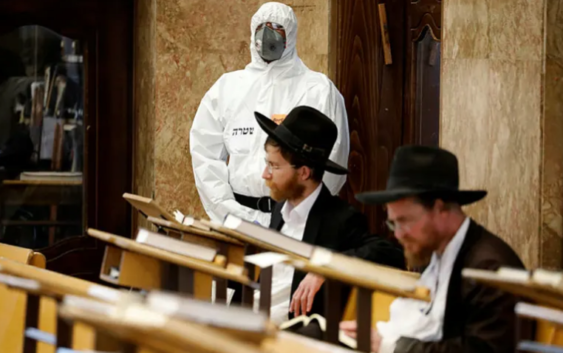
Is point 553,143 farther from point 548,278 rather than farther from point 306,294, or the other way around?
point 548,278

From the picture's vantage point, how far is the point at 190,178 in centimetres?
662

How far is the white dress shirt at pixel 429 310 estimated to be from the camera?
2.75m

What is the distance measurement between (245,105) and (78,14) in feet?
7.33

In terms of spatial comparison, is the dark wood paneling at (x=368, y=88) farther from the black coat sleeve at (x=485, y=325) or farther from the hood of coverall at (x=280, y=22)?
the black coat sleeve at (x=485, y=325)

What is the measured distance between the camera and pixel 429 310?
281 centimetres

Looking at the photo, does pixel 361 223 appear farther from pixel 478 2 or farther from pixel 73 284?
pixel 73 284

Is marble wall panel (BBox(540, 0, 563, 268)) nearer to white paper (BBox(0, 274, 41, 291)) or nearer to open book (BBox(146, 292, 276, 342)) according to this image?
white paper (BBox(0, 274, 41, 291))

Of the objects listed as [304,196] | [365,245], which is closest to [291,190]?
[304,196]

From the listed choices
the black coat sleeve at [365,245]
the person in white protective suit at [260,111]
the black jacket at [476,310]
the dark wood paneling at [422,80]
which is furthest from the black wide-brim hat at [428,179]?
the dark wood paneling at [422,80]

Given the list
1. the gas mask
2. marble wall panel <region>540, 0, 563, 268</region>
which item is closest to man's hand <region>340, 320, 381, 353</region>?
marble wall panel <region>540, 0, 563, 268</region>

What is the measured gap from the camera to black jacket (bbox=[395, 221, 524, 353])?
2553 millimetres

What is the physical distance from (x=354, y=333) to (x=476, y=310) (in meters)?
0.46

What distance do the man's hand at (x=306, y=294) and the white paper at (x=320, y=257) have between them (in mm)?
1084

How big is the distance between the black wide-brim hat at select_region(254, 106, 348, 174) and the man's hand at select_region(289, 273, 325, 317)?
56 centimetres
